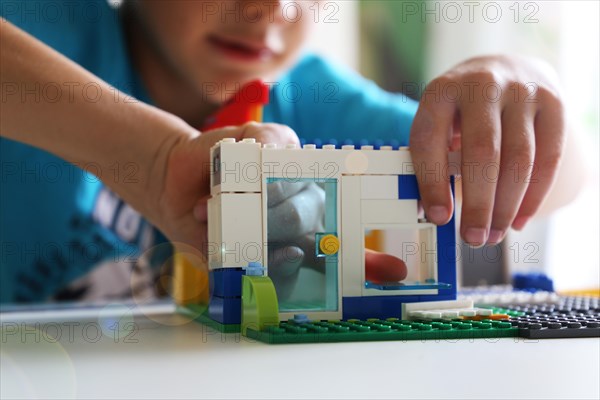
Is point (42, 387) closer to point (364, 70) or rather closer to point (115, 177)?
point (115, 177)

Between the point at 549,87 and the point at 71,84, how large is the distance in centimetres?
54

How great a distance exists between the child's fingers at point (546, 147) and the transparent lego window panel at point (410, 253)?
0.15m

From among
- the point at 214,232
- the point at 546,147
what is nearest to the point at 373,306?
the point at 214,232

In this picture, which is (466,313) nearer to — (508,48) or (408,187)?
(408,187)

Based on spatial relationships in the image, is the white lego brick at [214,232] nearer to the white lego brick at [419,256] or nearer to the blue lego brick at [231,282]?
the blue lego brick at [231,282]

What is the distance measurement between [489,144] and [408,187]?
0.31ft

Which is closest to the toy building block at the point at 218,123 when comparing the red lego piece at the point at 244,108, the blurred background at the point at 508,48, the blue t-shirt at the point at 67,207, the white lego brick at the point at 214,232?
the red lego piece at the point at 244,108

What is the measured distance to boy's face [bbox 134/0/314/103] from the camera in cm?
111

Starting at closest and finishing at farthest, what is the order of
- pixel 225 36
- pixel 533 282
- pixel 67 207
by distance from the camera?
pixel 533 282
pixel 225 36
pixel 67 207

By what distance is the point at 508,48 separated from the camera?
269 centimetres

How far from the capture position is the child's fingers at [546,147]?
0.76 m

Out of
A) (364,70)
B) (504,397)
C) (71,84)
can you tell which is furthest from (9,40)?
(364,70)

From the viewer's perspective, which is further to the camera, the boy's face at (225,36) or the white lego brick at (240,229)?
the boy's face at (225,36)

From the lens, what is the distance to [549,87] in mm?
822
